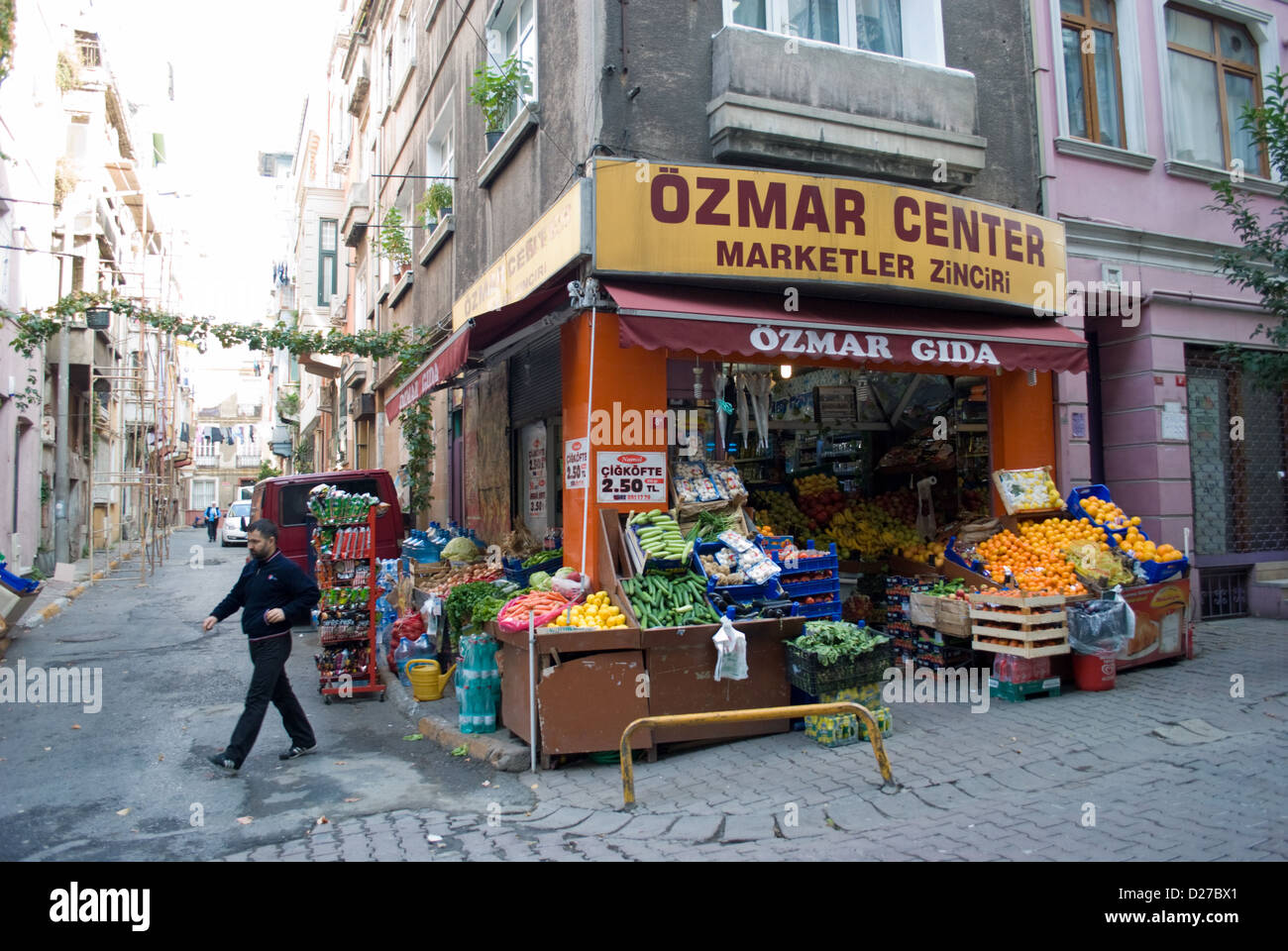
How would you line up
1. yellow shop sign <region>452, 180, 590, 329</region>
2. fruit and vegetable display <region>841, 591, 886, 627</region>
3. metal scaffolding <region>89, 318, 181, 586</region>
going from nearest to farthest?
1. yellow shop sign <region>452, 180, 590, 329</region>
2. fruit and vegetable display <region>841, 591, 886, 627</region>
3. metal scaffolding <region>89, 318, 181, 586</region>

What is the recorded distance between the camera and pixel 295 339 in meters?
14.9

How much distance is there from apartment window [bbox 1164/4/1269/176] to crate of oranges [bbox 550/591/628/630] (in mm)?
9709

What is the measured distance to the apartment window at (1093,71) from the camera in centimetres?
1023

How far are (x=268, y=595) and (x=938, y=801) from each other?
494cm

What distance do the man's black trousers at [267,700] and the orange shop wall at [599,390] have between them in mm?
2454

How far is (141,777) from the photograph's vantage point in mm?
6031

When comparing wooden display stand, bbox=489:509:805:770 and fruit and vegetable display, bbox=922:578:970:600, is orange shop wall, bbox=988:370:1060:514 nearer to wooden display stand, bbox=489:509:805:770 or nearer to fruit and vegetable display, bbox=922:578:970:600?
fruit and vegetable display, bbox=922:578:970:600

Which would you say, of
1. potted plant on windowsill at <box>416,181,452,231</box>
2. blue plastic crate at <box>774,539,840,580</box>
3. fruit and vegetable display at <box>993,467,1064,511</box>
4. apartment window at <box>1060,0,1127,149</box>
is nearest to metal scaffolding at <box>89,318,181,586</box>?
potted plant on windowsill at <box>416,181,452,231</box>

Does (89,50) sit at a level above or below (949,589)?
above

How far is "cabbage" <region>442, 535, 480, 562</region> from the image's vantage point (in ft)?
35.6

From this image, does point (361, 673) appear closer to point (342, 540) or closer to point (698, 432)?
point (342, 540)

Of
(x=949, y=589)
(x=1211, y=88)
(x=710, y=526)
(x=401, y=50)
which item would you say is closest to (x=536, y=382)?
(x=710, y=526)
